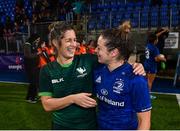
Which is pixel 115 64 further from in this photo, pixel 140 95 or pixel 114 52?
pixel 140 95

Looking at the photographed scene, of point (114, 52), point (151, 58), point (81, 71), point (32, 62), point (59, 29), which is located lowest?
point (32, 62)

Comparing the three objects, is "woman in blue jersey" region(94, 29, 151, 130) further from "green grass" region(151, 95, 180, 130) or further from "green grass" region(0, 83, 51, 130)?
"green grass" region(0, 83, 51, 130)

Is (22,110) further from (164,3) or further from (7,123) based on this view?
(164,3)

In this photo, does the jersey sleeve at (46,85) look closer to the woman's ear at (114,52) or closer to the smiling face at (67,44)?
the smiling face at (67,44)

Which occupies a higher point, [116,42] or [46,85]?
[116,42]

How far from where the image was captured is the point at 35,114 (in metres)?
9.66

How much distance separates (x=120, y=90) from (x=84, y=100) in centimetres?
31

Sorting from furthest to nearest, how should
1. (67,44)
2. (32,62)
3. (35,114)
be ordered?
(32,62), (35,114), (67,44)

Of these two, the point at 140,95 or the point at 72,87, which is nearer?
the point at 140,95

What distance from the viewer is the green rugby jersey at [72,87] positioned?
3.39 metres

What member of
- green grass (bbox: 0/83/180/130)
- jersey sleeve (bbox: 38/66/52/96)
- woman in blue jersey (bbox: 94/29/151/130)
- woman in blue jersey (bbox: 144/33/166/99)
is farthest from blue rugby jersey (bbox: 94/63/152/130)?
woman in blue jersey (bbox: 144/33/166/99)

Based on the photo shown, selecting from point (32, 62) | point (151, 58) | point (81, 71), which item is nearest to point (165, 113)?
point (151, 58)

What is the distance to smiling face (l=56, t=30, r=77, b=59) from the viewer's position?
3.33 metres

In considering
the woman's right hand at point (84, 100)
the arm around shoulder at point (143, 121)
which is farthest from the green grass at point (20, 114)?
the arm around shoulder at point (143, 121)
